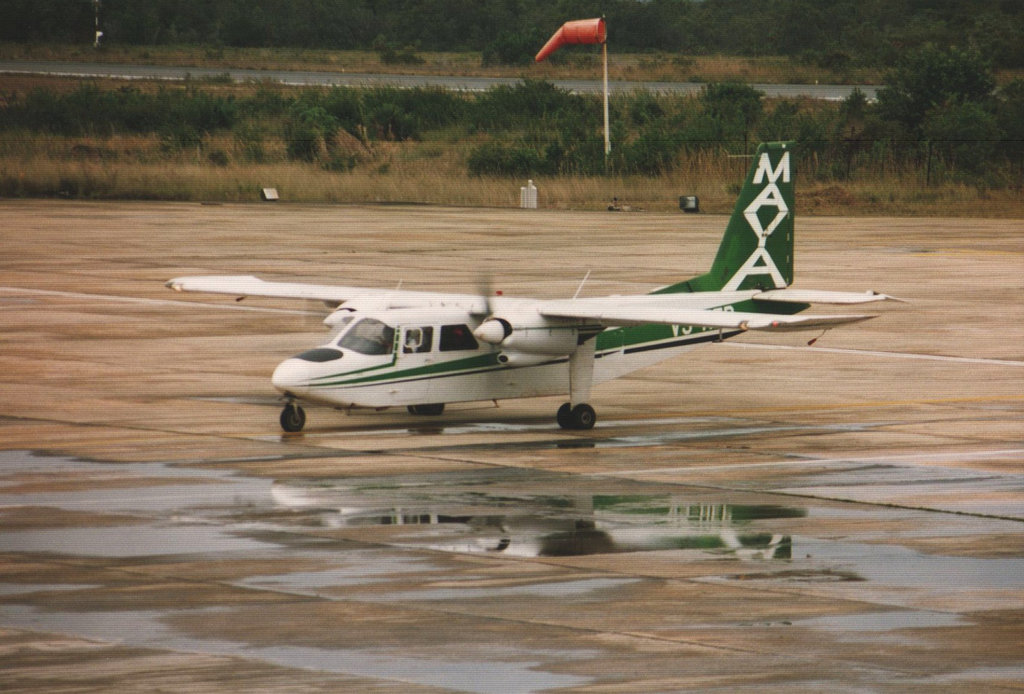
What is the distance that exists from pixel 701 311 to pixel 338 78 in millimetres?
104329

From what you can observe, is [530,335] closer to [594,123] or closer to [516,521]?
[516,521]

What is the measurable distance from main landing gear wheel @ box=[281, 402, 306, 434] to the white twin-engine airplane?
2 centimetres

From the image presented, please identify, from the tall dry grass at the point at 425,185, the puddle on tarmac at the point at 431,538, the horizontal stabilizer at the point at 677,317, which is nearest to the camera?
the puddle on tarmac at the point at 431,538

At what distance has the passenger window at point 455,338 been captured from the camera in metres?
25.3

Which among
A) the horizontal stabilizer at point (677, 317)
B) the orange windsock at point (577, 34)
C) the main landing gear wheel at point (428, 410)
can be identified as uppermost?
the orange windsock at point (577, 34)

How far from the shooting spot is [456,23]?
6732 inches

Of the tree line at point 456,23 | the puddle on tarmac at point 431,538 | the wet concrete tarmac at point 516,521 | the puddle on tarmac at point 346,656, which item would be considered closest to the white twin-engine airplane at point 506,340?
the wet concrete tarmac at point 516,521

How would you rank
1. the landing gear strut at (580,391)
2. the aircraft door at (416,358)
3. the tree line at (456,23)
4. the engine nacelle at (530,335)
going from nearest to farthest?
the engine nacelle at (530,335) → the aircraft door at (416,358) → the landing gear strut at (580,391) → the tree line at (456,23)

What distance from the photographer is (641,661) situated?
44.2 feet

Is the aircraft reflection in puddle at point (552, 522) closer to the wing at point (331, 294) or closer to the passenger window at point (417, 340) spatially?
the passenger window at point (417, 340)

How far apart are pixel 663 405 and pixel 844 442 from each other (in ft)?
14.9

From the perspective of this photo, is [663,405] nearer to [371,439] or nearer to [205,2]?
[371,439]

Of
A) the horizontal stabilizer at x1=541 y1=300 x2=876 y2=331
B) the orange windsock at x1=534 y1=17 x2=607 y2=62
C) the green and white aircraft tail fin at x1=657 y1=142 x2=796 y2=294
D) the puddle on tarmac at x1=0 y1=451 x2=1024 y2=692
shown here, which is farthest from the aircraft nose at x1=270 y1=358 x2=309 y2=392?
the orange windsock at x1=534 y1=17 x2=607 y2=62

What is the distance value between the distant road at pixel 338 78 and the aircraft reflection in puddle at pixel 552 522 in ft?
302
